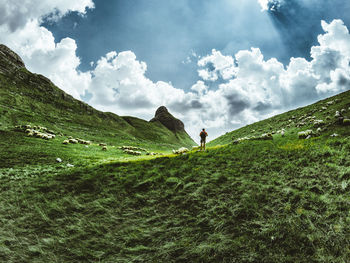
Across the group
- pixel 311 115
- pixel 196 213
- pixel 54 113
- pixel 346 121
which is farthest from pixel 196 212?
pixel 54 113

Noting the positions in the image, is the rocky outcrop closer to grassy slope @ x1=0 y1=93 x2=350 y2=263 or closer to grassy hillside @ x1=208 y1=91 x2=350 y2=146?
grassy slope @ x1=0 y1=93 x2=350 y2=263

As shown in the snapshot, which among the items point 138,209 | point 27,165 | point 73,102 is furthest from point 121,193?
point 73,102

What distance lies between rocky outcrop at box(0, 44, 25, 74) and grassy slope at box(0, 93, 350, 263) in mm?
177988

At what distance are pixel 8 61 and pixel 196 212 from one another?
210781 mm

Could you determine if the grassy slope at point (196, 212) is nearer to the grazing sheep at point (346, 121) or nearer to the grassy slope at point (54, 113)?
the grazing sheep at point (346, 121)

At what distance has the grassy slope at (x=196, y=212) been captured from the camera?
5.51 m

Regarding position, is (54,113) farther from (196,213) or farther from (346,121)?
(346,121)

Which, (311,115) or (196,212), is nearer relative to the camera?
(196,212)

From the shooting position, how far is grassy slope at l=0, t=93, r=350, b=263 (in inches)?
217

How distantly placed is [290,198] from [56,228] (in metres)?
10.7

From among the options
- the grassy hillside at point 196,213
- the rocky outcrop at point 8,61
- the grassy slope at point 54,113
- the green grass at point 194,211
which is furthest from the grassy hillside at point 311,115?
the rocky outcrop at point 8,61

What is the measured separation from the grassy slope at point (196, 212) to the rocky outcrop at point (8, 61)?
177988 mm

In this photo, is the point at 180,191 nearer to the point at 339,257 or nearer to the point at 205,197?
the point at 205,197

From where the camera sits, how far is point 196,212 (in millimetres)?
7633
